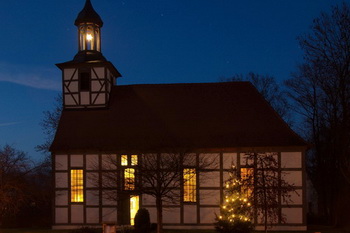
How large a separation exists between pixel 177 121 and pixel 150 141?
291 cm

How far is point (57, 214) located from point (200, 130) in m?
10.0

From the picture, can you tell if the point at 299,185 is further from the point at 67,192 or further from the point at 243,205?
the point at 67,192

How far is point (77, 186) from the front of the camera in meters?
26.4

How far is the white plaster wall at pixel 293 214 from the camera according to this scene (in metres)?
24.7

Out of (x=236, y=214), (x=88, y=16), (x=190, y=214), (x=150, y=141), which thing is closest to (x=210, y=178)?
(x=190, y=214)

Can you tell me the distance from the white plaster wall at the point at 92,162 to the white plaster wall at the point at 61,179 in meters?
1.49

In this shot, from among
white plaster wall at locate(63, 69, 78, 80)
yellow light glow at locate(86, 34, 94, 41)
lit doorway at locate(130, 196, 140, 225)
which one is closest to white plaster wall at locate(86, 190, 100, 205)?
lit doorway at locate(130, 196, 140, 225)

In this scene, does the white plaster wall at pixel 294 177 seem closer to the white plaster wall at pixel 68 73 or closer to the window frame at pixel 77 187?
the window frame at pixel 77 187

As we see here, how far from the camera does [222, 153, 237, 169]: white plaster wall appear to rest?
83.3 feet

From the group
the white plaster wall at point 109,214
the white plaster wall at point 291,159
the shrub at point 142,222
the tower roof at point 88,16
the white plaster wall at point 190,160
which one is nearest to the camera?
the shrub at point 142,222

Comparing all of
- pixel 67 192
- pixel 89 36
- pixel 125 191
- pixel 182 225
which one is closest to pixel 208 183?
pixel 182 225

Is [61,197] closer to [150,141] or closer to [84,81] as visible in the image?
[150,141]

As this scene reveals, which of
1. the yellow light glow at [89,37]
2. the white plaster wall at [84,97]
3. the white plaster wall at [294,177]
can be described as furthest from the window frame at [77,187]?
the white plaster wall at [294,177]

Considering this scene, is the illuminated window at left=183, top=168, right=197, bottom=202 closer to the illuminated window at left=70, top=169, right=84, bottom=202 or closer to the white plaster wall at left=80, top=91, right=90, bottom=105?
the illuminated window at left=70, top=169, right=84, bottom=202
